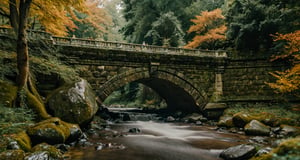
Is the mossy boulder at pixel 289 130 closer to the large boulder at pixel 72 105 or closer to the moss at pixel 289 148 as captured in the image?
the moss at pixel 289 148

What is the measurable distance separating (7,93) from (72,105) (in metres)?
2.37

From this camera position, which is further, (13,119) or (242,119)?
(242,119)

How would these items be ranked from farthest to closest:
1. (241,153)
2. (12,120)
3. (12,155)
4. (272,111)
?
(272,111) → (12,120) → (241,153) → (12,155)

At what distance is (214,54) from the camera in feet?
54.6

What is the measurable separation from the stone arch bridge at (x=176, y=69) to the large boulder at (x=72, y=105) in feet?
12.2

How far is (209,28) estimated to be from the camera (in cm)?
2256

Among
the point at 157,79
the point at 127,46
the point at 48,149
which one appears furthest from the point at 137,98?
the point at 48,149

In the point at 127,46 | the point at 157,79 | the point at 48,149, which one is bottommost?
the point at 48,149

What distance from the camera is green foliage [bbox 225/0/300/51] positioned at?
13.3m

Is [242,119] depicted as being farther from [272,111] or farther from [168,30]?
[168,30]

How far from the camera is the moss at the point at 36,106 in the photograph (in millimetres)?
7924

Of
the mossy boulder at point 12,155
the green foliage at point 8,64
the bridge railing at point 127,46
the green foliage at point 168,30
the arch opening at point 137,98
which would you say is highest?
the green foliage at point 168,30

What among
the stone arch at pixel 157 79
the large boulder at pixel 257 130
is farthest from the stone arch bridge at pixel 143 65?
the large boulder at pixel 257 130

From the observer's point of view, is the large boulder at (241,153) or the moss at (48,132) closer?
the large boulder at (241,153)
